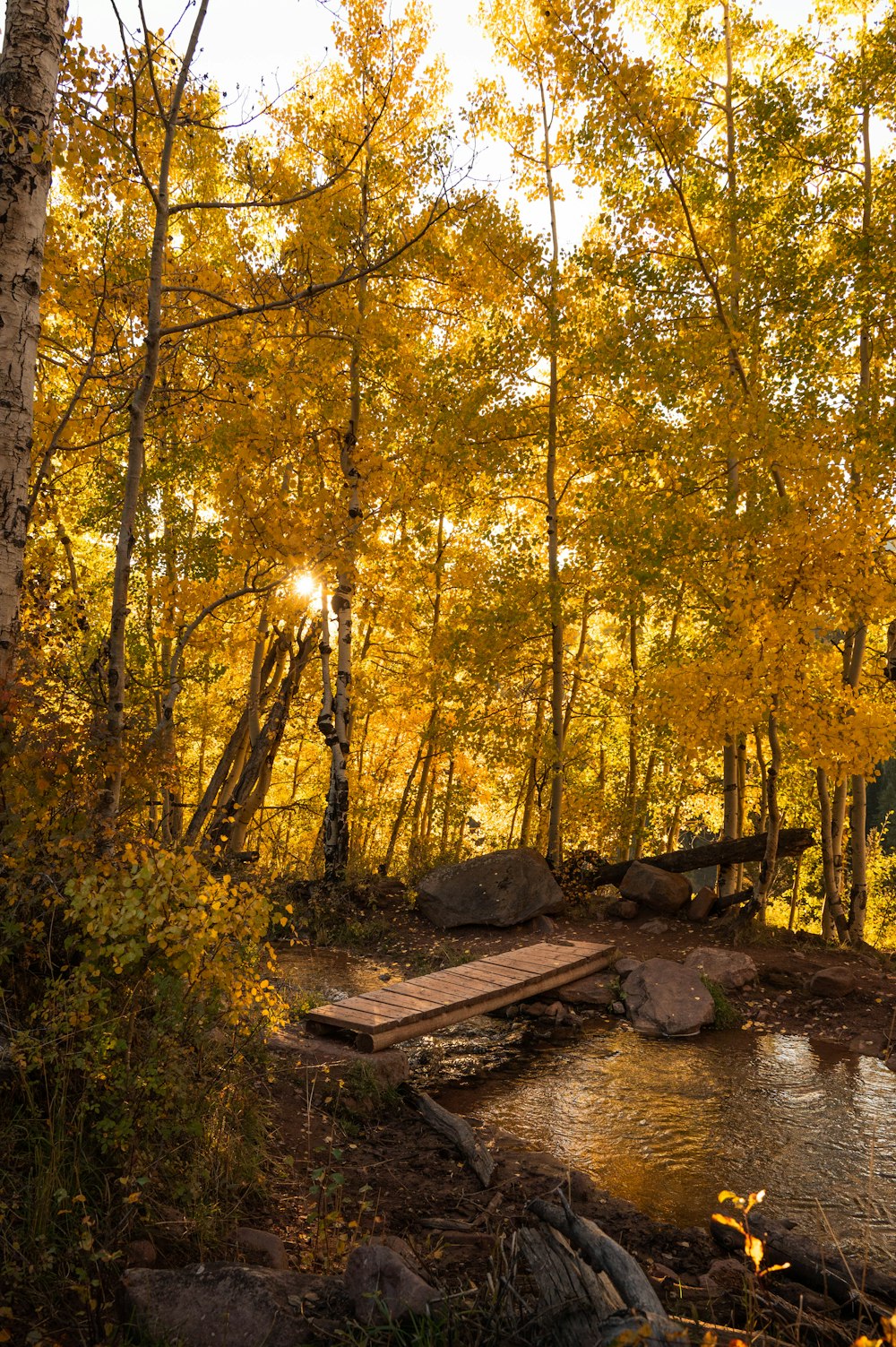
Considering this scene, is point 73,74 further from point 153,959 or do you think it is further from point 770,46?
Result: point 770,46

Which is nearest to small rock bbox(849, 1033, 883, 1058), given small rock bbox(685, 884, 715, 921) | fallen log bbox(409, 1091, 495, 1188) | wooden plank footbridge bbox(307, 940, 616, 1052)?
wooden plank footbridge bbox(307, 940, 616, 1052)

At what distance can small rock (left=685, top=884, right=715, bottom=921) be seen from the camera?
10.3m

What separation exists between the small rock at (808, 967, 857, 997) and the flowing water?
894mm

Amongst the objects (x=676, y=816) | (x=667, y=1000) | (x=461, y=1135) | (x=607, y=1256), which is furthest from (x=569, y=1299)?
(x=676, y=816)

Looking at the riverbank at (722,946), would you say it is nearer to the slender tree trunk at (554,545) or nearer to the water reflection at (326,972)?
the water reflection at (326,972)

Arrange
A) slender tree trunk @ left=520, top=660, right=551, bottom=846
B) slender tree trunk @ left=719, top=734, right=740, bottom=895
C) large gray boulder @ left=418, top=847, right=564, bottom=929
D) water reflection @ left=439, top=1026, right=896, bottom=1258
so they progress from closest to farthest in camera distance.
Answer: water reflection @ left=439, top=1026, right=896, bottom=1258
large gray boulder @ left=418, top=847, right=564, bottom=929
slender tree trunk @ left=719, top=734, right=740, bottom=895
slender tree trunk @ left=520, top=660, right=551, bottom=846

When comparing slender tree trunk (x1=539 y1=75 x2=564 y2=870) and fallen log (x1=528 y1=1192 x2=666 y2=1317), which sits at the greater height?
slender tree trunk (x1=539 y1=75 x2=564 y2=870)

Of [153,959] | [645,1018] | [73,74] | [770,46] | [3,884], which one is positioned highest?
[770,46]

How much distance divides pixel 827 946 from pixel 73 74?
10.0 meters

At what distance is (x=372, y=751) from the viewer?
20281mm

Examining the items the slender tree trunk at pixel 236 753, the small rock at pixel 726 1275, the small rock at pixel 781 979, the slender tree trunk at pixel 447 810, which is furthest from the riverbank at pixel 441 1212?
the slender tree trunk at pixel 447 810

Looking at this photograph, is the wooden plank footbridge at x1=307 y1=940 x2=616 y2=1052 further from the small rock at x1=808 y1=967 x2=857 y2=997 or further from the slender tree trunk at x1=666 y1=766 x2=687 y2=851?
the slender tree trunk at x1=666 y1=766 x2=687 y2=851

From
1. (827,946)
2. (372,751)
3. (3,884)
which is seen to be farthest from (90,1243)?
(372,751)

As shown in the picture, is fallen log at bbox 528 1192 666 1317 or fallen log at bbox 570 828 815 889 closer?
fallen log at bbox 528 1192 666 1317
